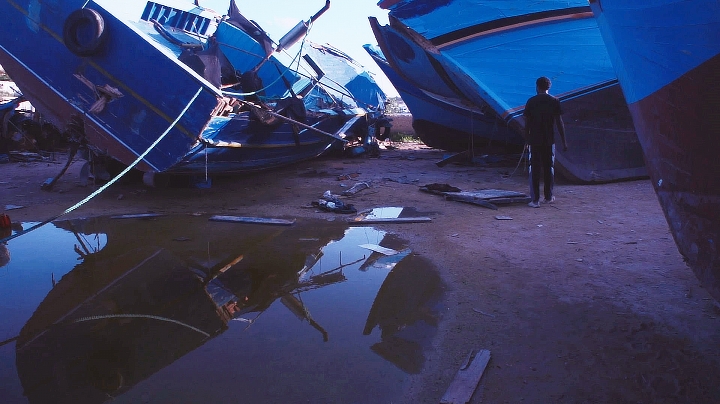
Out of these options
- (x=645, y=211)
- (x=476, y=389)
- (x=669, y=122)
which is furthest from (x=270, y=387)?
(x=645, y=211)

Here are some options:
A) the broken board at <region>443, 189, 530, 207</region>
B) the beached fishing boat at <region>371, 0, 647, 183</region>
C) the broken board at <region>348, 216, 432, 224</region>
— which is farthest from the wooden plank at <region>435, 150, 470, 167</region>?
the broken board at <region>348, 216, 432, 224</region>

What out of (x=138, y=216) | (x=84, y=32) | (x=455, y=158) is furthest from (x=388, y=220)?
(x=455, y=158)

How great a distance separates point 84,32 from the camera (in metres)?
5.91

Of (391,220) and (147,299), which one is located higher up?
(391,220)

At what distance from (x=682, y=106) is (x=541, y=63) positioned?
613cm

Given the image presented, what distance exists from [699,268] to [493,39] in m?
6.58

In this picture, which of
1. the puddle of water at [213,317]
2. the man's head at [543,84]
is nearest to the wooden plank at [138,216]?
the puddle of water at [213,317]

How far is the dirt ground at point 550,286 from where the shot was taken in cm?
231

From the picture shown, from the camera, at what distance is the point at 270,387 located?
2.31 metres

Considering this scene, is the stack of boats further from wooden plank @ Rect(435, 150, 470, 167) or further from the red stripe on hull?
wooden plank @ Rect(435, 150, 470, 167)

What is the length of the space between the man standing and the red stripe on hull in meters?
3.16

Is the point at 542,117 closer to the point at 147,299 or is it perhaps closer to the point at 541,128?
the point at 541,128

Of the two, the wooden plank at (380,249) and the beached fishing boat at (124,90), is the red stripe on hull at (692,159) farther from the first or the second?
the beached fishing boat at (124,90)

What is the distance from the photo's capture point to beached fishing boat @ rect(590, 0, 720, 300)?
229cm
